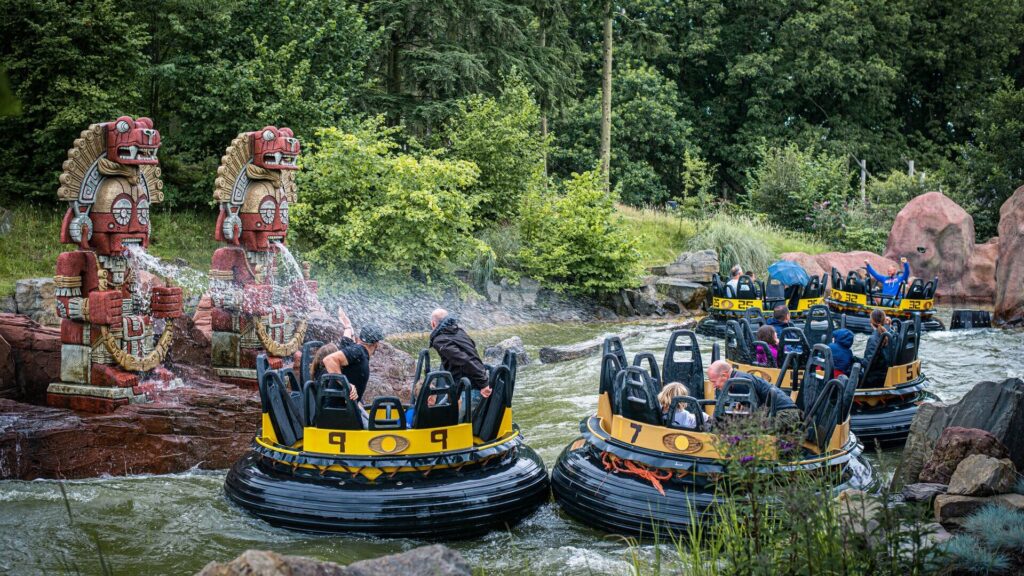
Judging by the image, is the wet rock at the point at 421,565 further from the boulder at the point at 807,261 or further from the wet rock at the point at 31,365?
the boulder at the point at 807,261

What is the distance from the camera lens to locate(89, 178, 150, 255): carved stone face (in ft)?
30.6

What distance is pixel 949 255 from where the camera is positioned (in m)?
25.2

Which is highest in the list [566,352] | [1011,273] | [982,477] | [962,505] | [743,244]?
[743,244]

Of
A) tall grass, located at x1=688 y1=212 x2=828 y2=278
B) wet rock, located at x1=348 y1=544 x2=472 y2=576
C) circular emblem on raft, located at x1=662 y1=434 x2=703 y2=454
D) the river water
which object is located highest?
tall grass, located at x1=688 y1=212 x2=828 y2=278

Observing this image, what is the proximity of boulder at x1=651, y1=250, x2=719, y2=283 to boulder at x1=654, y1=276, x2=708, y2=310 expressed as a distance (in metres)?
0.76

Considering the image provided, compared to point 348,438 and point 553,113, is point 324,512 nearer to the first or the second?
point 348,438

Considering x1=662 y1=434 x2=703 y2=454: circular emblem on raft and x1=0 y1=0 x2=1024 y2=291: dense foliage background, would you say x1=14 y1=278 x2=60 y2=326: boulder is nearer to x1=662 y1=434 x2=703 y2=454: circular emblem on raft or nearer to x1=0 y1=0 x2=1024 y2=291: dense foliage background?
x1=0 y1=0 x2=1024 y2=291: dense foliage background

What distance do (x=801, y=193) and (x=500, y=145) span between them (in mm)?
12014

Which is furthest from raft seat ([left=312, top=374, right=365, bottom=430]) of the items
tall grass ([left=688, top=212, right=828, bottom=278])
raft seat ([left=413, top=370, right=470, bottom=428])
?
tall grass ([left=688, top=212, right=828, bottom=278])

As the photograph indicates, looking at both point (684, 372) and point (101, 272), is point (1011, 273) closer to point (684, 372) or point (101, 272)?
point (684, 372)

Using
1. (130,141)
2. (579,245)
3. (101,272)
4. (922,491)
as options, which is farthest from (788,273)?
(101,272)

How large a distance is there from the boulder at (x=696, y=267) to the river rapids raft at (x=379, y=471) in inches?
628

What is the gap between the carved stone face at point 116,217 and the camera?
30.6ft

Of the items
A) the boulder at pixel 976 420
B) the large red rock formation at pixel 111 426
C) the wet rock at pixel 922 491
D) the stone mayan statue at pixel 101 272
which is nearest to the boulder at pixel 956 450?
the boulder at pixel 976 420
